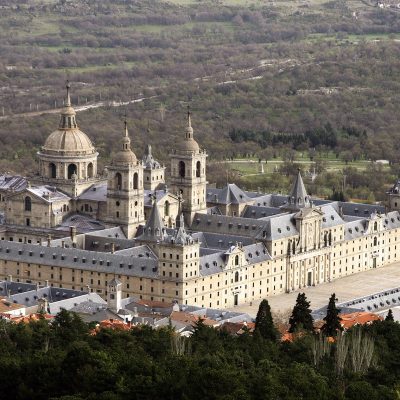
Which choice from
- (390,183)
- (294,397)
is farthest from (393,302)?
(390,183)

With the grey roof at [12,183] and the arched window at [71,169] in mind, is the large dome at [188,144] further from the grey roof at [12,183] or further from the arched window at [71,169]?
the grey roof at [12,183]

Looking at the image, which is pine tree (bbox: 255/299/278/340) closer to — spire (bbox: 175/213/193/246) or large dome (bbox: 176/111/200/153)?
spire (bbox: 175/213/193/246)

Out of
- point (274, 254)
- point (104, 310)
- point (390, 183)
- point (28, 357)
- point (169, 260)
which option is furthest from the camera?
point (390, 183)

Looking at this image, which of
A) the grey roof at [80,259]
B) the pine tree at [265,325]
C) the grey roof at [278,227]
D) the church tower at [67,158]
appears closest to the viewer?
the pine tree at [265,325]

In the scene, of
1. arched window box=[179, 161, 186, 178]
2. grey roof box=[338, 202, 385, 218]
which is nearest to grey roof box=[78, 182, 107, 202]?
arched window box=[179, 161, 186, 178]

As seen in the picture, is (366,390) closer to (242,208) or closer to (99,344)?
(99,344)

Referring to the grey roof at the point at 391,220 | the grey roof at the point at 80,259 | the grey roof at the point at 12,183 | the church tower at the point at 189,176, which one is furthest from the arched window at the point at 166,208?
the grey roof at the point at 391,220
